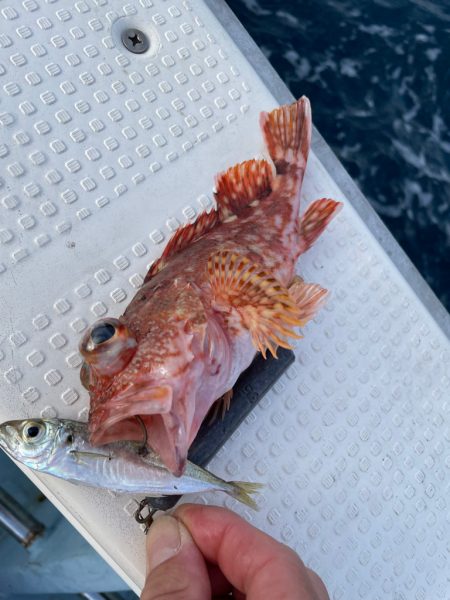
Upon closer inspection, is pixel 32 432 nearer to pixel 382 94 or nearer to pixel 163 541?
pixel 163 541

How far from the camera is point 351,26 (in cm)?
442

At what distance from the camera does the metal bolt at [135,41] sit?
253cm

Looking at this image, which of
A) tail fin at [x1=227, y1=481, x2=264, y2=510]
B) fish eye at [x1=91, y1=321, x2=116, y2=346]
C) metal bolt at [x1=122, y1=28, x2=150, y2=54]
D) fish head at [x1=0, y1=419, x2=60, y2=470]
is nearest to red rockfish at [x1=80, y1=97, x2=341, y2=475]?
fish eye at [x1=91, y1=321, x2=116, y2=346]

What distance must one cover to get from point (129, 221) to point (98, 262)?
244 mm

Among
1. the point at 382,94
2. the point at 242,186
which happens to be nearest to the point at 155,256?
the point at 242,186

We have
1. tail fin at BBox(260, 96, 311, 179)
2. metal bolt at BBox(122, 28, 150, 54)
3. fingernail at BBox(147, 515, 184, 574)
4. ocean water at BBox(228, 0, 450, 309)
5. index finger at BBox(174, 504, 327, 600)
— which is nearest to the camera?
index finger at BBox(174, 504, 327, 600)

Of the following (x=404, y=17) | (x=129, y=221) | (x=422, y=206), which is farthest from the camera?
(x=404, y=17)

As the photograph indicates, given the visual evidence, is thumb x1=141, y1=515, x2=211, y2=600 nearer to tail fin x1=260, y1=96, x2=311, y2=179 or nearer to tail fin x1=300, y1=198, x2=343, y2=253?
tail fin x1=300, y1=198, x2=343, y2=253

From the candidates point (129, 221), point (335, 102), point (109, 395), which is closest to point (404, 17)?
point (335, 102)

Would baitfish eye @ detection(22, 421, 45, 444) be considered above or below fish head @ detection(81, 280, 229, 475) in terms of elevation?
below

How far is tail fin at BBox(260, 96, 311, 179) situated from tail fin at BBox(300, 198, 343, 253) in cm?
16

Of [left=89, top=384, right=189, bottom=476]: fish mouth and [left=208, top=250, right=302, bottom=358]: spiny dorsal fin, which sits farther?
[left=208, top=250, right=302, bottom=358]: spiny dorsal fin

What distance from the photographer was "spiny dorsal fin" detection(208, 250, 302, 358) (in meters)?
1.76

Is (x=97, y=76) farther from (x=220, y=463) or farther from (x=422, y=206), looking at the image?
(x=422, y=206)
